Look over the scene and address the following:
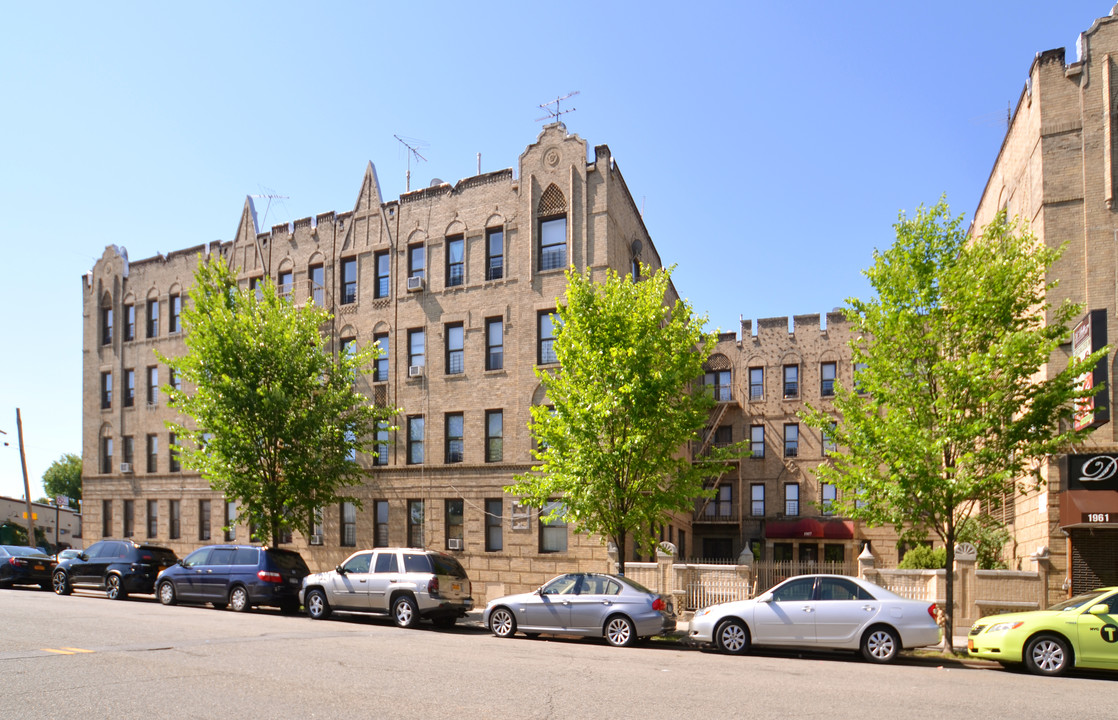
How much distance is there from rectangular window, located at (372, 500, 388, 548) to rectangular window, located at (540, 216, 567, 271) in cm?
987

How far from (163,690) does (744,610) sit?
32.0ft

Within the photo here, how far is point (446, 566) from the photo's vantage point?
65.5 ft

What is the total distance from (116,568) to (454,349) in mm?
11964

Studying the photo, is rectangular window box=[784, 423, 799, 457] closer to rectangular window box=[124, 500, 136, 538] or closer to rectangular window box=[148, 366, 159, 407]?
rectangular window box=[148, 366, 159, 407]

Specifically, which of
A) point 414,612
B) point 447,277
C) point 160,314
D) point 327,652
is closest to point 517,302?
point 447,277

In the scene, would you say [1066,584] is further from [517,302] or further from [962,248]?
[517,302]

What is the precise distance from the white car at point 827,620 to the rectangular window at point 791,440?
25999 mm

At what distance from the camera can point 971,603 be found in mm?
20141

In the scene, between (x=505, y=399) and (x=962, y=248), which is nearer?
(x=962, y=248)

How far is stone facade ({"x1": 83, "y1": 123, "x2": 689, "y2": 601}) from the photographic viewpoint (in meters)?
27.0

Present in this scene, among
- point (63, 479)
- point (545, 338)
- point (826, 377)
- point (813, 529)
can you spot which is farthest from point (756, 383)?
point (63, 479)

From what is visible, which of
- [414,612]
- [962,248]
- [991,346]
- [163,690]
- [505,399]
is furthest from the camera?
[505,399]

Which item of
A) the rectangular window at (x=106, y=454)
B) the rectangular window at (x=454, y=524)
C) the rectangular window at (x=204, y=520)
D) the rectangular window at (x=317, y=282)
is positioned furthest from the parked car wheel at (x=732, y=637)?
the rectangular window at (x=106, y=454)

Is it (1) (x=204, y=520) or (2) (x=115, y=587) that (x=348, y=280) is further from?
(2) (x=115, y=587)
